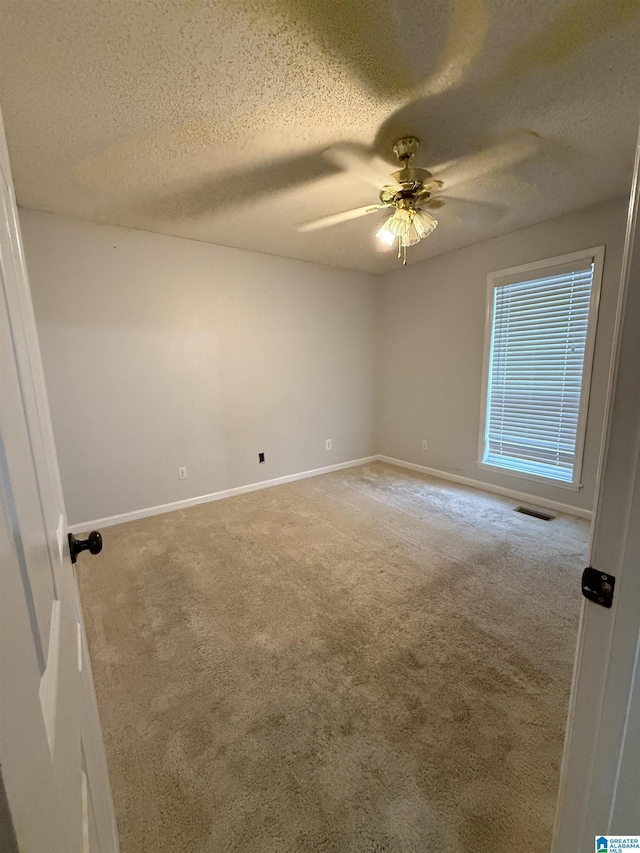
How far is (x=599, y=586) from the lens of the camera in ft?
2.01

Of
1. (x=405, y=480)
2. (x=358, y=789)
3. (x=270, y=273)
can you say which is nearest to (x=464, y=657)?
(x=358, y=789)

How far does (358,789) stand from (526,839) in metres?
0.48

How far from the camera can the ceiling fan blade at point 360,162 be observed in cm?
187

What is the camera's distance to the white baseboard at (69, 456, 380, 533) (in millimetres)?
2983

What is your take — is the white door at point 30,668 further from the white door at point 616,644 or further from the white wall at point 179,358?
the white wall at point 179,358

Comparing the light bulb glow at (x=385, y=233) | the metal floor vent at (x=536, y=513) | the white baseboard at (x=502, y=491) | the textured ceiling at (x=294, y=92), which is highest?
the textured ceiling at (x=294, y=92)

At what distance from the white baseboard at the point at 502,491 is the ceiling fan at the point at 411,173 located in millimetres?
2558

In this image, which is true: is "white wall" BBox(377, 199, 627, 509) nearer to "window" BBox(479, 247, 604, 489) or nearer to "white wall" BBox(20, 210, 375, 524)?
"window" BBox(479, 247, 604, 489)

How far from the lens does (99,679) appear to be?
5.04 feet

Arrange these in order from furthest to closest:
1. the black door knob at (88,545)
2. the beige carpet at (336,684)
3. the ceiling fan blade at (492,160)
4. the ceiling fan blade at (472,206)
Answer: the ceiling fan blade at (472,206) → the ceiling fan blade at (492,160) → the beige carpet at (336,684) → the black door knob at (88,545)

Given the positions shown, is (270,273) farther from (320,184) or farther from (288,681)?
(288,681)

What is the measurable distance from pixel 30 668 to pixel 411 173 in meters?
2.30

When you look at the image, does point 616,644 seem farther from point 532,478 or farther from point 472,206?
point 532,478

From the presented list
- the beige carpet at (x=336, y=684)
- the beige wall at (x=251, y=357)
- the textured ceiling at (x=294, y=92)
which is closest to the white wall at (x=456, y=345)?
the beige wall at (x=251, y=357)
